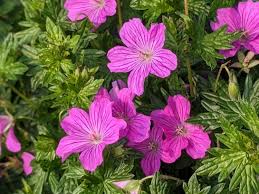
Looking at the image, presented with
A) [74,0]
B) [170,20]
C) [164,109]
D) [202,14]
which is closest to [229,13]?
[202,14]

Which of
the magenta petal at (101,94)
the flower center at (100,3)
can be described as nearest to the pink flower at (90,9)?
the flower center at (100,3)

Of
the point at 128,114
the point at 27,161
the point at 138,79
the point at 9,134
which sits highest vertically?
the point at 138,79

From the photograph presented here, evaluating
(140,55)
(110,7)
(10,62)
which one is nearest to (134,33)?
(140,55)

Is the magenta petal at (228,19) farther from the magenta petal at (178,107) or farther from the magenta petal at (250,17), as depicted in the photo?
the magenta petal at (178,107)

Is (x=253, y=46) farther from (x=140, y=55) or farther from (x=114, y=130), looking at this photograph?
(x=114, y=130)

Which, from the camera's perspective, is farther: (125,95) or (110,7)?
(110,7)

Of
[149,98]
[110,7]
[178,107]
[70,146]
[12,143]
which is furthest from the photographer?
[12,143]
